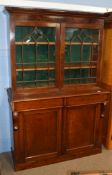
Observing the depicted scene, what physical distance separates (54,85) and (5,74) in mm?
629

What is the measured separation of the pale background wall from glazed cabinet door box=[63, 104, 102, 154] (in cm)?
79

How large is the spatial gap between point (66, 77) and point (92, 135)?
86 cm

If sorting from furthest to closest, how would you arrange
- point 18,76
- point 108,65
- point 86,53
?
point 108,65, point 86,53, point 18,76

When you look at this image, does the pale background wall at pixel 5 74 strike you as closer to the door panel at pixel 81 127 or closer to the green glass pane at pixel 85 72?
the door panel at pixel 81 127

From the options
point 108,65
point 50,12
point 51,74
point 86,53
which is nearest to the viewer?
point 50,12

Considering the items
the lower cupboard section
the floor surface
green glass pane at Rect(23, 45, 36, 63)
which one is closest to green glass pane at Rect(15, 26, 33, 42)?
green glass pane at Rect(23, 45, 36, 63)

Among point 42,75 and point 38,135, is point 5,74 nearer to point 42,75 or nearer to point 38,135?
point 42,75

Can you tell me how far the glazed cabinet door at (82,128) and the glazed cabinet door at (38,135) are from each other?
12cm

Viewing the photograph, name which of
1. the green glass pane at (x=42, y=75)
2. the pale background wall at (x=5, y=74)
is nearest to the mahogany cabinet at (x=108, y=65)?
the pale background wall at (x=5, y=74)

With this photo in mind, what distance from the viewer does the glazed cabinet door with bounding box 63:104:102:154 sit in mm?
2336

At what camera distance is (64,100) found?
2.20m

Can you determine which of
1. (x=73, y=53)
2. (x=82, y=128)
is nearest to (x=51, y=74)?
(x=73, y=53)

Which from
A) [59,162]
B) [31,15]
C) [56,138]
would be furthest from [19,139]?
[31,15]

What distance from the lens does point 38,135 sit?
224cm
